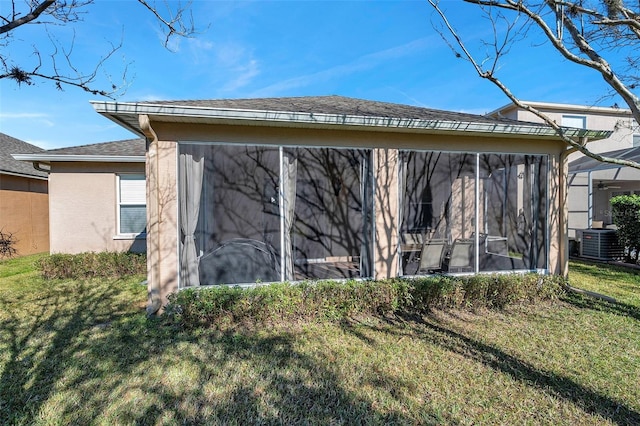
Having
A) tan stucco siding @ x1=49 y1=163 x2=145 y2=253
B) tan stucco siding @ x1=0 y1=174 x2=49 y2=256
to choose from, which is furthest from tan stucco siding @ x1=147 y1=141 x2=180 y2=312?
tan stucco siding @ x1=0 y1=174 x2=49 y2=256

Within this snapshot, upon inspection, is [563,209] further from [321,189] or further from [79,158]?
[79,158]

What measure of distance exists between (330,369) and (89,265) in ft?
21.5

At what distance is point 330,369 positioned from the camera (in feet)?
10.6

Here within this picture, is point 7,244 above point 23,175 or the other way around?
the other way around

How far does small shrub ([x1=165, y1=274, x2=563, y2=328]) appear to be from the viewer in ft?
13.9

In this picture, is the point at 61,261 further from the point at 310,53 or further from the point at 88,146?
the point at 310,53

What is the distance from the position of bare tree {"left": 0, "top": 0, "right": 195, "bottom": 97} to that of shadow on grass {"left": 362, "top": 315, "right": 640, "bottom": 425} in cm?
483

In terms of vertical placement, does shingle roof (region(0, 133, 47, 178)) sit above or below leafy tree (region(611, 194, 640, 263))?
above

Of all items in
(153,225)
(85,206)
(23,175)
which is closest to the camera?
(153,225)

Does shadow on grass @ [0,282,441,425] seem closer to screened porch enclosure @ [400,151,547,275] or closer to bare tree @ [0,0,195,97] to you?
bare tree @ [0,0,195,97]

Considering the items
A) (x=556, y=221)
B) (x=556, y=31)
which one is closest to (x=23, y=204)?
(x=556, y=31)

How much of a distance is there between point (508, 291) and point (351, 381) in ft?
10.8

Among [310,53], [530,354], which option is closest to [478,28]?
[530,354]

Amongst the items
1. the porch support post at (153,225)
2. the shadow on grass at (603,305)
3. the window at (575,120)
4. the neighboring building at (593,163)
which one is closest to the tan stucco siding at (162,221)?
the porch support post at (153,225)
